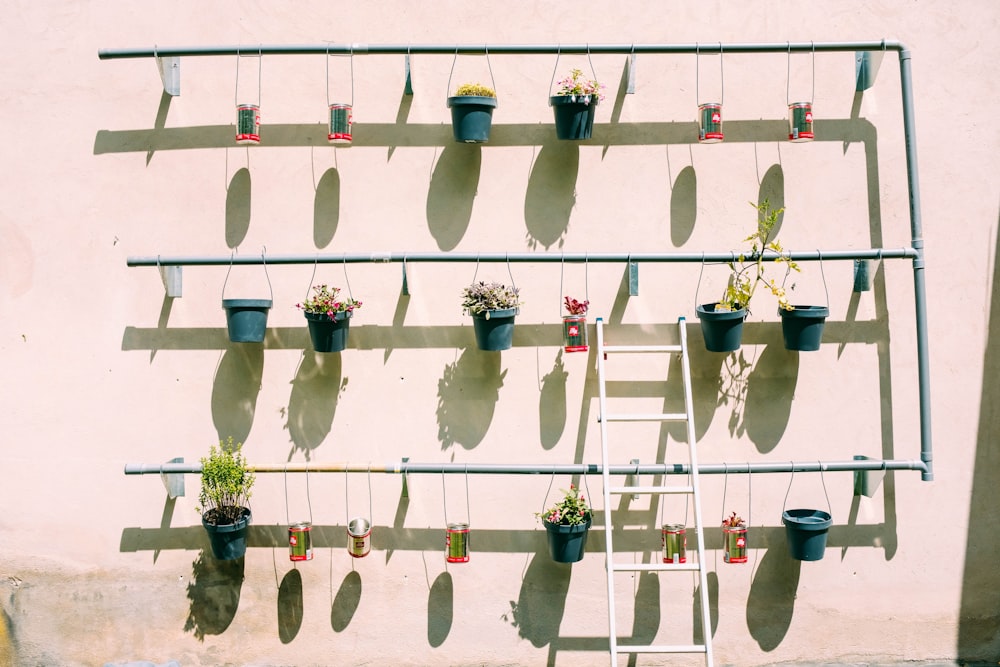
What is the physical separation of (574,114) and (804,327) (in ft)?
5.51

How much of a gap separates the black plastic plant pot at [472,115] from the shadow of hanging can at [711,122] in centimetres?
113

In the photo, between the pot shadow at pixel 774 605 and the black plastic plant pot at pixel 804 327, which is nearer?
the black plastic plant pot at pixel 804 327

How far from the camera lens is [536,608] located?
14.8 feet

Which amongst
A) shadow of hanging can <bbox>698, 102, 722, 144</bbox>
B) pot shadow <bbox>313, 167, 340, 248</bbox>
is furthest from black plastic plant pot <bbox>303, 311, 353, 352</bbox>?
shadow of hanging can <bbox>698, 102, 722, 144</bbox>

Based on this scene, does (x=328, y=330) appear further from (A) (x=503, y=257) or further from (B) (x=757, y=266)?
(B) (x=757, y=266)

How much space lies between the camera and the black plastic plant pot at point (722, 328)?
4203 millimetres

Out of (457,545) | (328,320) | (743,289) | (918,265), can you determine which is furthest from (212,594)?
(918,265)

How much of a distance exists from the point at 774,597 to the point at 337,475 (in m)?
2.60

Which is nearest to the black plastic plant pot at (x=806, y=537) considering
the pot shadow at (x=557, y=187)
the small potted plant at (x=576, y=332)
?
the small potted plant at (x=576, y=332)

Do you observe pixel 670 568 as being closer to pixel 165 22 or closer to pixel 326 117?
pixel 326 117

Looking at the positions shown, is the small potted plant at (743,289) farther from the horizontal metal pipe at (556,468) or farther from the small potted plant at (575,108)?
the small potted plant at (575,108)

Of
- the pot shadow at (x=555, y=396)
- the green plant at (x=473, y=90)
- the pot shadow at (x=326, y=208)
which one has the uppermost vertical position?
the green plant at (x=473, y=90)

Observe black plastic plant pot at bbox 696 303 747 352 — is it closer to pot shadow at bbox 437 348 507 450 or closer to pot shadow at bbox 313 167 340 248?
pot shadow at bbox 437 348 507 450

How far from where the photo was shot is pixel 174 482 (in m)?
4.50
